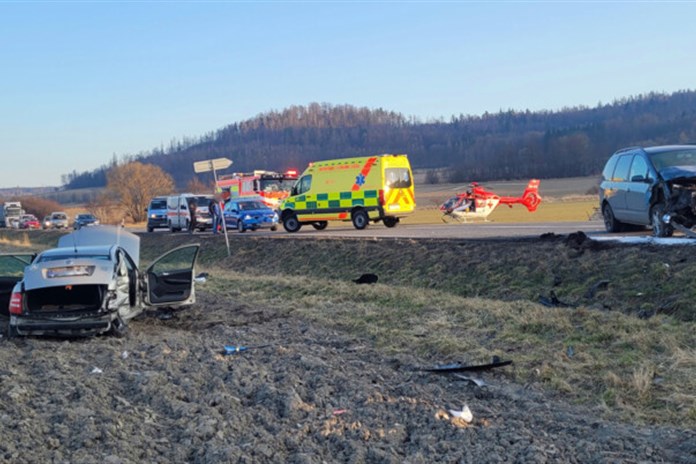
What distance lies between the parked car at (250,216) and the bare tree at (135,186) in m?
49.5

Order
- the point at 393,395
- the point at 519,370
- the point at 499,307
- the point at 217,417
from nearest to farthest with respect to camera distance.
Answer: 1. the point at 217,417
2. the point at 393,395
3. the point at 519,370
4. the point at 499,307

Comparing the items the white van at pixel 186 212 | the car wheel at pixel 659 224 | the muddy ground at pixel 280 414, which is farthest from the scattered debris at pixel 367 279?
the white van at pixel 186 212

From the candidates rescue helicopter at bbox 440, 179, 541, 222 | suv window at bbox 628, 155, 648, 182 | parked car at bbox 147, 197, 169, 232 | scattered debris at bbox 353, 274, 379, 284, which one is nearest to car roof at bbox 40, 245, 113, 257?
scattered debris at bbox 353, 274, 379, 284

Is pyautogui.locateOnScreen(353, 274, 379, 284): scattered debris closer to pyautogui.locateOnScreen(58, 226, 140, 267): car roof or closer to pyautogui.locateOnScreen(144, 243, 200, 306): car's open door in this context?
pyautogui.locateOnScreen(144, 243, 200, 306): car's open door

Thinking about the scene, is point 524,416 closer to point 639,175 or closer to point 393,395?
point 393,395

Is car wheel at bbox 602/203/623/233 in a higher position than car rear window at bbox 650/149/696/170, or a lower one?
lower

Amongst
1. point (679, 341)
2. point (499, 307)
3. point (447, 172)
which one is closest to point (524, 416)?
point (679, 341)

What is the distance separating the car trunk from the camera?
10656mm

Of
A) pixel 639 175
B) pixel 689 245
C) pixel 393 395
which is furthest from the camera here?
pixel 639 175

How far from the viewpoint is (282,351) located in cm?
962

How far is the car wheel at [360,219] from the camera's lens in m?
30.6

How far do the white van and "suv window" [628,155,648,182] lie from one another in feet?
85.1

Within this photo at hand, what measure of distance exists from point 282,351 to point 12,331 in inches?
157

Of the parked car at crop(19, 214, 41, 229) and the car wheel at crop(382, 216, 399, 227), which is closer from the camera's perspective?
the car wheel at crop(382, 216, 399, 227)
